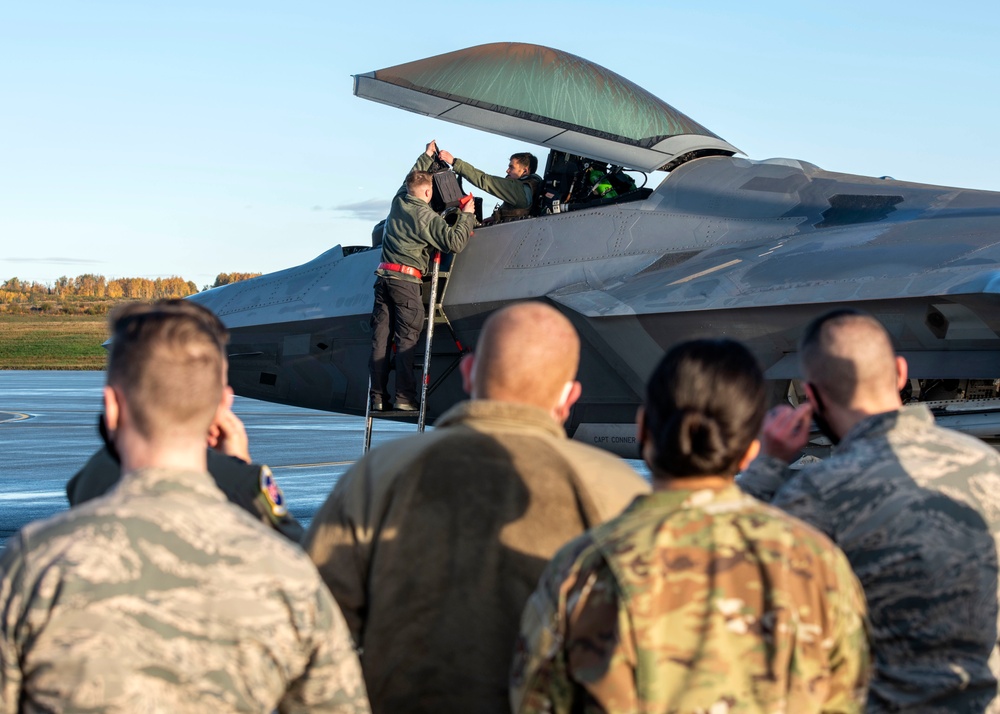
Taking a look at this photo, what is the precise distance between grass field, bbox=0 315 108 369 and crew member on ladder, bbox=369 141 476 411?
53.1 metres

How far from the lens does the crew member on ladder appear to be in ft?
32.1

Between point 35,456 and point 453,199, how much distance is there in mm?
10107

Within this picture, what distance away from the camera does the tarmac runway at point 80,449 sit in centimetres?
1195

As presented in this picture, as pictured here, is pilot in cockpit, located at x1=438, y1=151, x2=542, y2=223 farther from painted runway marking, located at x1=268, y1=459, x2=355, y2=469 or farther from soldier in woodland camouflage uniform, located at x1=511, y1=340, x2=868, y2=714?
soldier in woodland camouflage uniform, located at x1=511, y1=340, x2=868, y2=714

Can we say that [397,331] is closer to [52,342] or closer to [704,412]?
[704,412]

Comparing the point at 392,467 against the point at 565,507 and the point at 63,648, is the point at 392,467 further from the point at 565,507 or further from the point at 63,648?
the point at 63,648

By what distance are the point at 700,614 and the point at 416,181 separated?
7.89 meters

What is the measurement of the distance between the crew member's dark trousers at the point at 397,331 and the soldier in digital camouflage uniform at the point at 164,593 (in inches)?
292

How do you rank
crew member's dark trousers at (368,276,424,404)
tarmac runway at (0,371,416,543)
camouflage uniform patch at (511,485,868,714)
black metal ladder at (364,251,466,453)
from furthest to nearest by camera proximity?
tarmac runway at (0,371,416,543) < crew member's dark trousers at (368,276,424,404) < black metal ladder at (364,251,466,453) < camouflage uniform patch at (511,485,868,714)

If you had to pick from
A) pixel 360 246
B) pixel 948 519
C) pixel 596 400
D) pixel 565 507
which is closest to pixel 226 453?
pixel 565 507

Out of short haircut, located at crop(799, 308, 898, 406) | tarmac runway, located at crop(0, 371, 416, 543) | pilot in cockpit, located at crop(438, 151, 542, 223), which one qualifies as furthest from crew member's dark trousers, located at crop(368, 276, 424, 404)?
short haircut, located at crop(799, 308, 898, 406)

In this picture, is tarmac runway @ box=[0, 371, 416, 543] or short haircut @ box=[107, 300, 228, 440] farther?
tarmac runway @ box=[0, 371, 416, 543]

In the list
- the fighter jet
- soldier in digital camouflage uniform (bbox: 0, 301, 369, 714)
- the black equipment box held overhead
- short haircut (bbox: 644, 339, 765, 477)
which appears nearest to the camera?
soldier in digital camouflage uniform (bbox: 0, 301, 369, 714)

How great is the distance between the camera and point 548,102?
992cm
